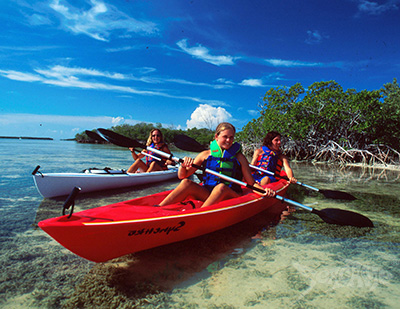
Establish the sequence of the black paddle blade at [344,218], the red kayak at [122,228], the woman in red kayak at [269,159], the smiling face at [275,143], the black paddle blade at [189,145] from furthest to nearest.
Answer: the woman in red kayak at [269,159] → the smiling face at [275,143] → the black paddle blade at [189,145] → the black paddle blade at [344,218] → the red kayak at [122,228]

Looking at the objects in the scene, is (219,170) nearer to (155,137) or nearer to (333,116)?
(155,137)

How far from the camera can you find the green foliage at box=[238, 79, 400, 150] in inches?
516

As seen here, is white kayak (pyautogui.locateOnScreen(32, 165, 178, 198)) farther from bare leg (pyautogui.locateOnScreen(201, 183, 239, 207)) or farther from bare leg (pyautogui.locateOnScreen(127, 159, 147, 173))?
bare leg (pyautogui.locateOnScreen(201, 183, 239, 207))

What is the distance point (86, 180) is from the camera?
16.0 ft

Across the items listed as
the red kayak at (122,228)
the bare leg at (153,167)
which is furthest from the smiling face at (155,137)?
the red kayak at (122,228)

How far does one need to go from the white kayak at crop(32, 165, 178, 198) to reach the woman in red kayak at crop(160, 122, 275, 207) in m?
2.64

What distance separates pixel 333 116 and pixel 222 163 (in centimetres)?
1351

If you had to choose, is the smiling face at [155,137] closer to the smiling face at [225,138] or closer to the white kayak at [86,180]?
the white kayak at [86,180]

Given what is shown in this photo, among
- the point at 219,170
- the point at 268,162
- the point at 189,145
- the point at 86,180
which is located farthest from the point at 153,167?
the point at 219,170

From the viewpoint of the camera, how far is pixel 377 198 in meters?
5.43

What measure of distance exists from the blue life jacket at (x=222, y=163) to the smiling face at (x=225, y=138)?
0.33 ft

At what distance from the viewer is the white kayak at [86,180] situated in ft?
14.3

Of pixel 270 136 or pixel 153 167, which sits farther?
pixel 153 167

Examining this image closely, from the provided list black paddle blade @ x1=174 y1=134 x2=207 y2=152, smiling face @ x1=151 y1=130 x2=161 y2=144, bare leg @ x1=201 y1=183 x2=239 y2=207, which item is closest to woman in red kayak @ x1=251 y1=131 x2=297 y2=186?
black paddle blade @ x1=174 y1=134 x2=207 y2=152
